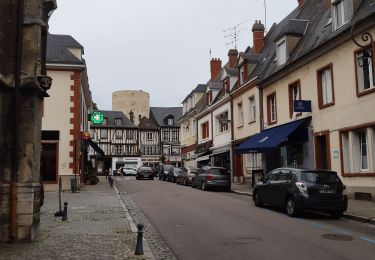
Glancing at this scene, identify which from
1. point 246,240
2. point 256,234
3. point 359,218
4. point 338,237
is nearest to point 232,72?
point 359,218

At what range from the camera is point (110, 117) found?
78.4 m

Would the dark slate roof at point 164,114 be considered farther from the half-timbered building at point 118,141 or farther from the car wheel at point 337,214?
the car wheel at point 337,214

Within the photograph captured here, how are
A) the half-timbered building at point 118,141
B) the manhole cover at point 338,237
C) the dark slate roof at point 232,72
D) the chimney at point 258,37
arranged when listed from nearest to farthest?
the manhole cover at point 338,237 → the chimney at point 258,37 → the dark slate roof at point 232,72 → the half-timbered building at point 118,141

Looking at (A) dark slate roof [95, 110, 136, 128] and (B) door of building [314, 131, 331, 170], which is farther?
(A) dark slate roof [95, 110, 136, 128]

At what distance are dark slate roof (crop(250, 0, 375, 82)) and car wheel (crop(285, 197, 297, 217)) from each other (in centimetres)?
714

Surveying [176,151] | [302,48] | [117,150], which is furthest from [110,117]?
[302,48]

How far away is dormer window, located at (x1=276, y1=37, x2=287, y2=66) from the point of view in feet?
83.0

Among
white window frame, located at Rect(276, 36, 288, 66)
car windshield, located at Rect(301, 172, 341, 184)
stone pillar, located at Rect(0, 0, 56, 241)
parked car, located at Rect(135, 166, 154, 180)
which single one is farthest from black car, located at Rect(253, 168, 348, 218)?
parked car, located at Rect(135, 166, 154, 180)

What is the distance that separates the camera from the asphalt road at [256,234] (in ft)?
29.0

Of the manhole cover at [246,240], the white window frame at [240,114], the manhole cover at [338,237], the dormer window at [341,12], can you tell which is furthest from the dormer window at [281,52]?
the manhole cover at [246,240]

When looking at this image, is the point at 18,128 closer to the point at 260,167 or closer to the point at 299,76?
the point at 299,76

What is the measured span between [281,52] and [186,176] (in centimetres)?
1174

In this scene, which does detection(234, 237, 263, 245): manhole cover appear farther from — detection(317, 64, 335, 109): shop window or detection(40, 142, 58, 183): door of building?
detection(40, 142, 58, 183): door of building

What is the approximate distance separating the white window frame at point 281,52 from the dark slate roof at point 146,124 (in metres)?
Result: 56.0
